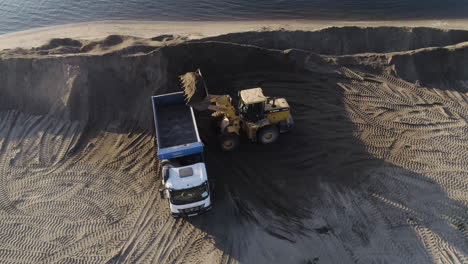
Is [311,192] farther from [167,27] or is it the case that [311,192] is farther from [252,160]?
[167,27]

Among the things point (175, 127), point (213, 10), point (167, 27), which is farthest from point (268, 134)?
point (213, 10)

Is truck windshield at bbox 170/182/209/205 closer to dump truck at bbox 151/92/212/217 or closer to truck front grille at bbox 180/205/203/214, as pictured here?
dump truck at bbox 151/92/212/217

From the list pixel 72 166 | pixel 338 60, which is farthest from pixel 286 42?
pixel 72 166

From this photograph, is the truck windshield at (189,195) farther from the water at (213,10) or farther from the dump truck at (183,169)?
the water at (213,10)

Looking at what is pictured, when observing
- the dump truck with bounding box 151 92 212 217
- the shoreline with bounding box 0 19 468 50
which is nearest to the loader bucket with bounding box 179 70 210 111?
the dump truck with bounding box 151 92 212 217

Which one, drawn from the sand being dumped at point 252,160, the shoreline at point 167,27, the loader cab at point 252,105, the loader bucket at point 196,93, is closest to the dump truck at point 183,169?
the loader bucket at point 196,93

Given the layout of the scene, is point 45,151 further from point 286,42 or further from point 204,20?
point 204,20
